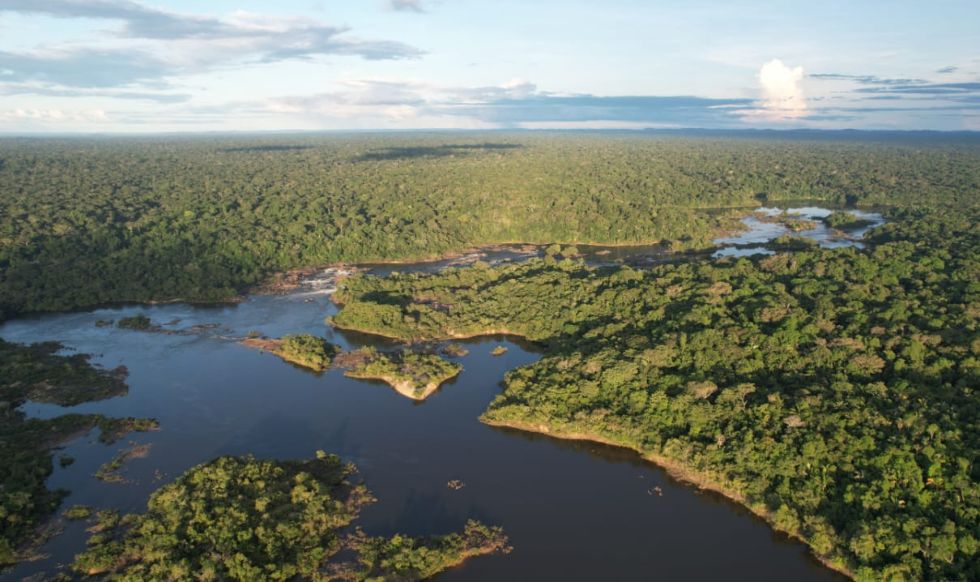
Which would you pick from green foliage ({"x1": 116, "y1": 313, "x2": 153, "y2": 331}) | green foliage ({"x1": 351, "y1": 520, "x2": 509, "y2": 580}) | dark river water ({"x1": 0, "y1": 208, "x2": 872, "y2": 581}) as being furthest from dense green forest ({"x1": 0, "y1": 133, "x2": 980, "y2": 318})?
green foliage ({"x1": 351, "y1": 520, "x2": 509, "y2": 580})

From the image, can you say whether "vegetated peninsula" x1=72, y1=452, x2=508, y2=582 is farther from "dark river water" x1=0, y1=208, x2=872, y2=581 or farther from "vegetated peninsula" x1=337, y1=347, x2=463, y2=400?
"vegetated peninsula" x1=337, y1=347, x2=463, y2=400

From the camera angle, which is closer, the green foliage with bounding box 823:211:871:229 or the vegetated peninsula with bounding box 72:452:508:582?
the vegetated peninsula with bounding box 72:452:508:582

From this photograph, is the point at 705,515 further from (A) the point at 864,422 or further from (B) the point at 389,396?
(B) the point at 389,396

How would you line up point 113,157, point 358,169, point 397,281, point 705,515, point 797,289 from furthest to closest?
point 113,157
point 358,169
point 397,281
point 797,289
point 705,515

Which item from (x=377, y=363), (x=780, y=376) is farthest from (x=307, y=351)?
(x=780, y=376)

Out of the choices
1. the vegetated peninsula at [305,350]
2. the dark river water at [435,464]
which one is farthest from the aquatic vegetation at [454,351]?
the vegetated peninsula at [305,350]

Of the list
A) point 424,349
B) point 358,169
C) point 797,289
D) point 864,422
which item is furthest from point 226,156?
point 864,422
